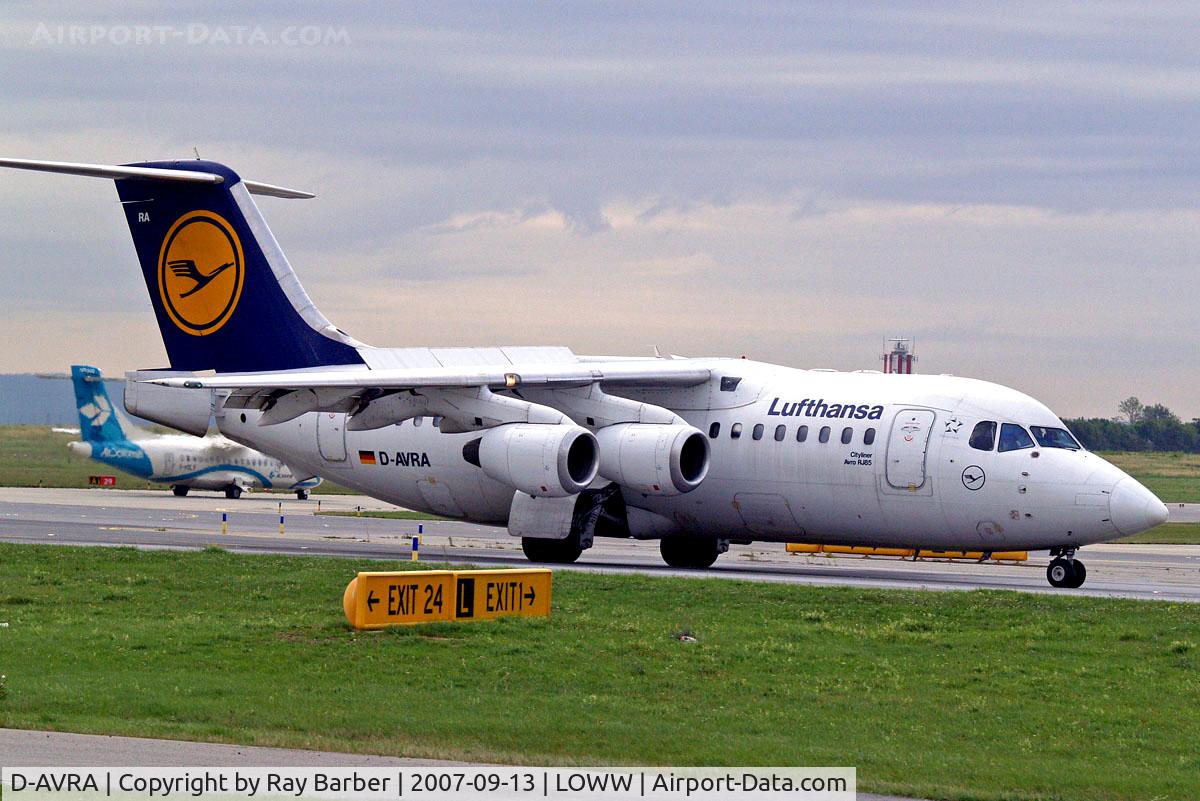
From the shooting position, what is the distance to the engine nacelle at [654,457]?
97.2 feet

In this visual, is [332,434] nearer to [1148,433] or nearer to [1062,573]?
[1062,573]

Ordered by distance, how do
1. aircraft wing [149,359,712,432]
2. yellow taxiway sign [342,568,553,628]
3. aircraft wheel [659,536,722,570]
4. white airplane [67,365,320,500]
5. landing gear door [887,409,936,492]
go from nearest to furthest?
yellow taxiway sign [342,568,553,628] < landing gear door [887,409,936,492] < aircraft wing [149,359,712,432] < aircraft wheel [659,536,722,570] < white airplane [67,365,320,500]

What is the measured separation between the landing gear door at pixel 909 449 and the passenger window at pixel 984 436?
0.78m

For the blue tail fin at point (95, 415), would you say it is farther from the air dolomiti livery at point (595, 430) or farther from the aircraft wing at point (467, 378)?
the aircraft wing at point (467, 378)

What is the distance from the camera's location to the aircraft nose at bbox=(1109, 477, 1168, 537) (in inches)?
1077

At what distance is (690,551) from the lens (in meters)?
33.0

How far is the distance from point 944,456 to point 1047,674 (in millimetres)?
11040

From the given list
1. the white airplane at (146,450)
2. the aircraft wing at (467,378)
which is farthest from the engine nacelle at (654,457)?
the white airplane at (146,450)

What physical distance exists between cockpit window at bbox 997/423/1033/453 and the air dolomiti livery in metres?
0.03

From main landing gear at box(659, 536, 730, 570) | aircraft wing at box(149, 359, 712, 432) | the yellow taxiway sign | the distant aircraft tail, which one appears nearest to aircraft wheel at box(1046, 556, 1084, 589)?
main landing gear at box(659, 536, 730, 570)

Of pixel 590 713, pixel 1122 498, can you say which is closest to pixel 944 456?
pixel 1122 498

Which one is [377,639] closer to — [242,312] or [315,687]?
[315,687]

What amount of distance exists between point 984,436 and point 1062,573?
109 inches

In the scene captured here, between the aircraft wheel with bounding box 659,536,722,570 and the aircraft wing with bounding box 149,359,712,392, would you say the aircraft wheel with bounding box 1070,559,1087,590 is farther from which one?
the aircraft wing with bounding box 149,359,712,392
